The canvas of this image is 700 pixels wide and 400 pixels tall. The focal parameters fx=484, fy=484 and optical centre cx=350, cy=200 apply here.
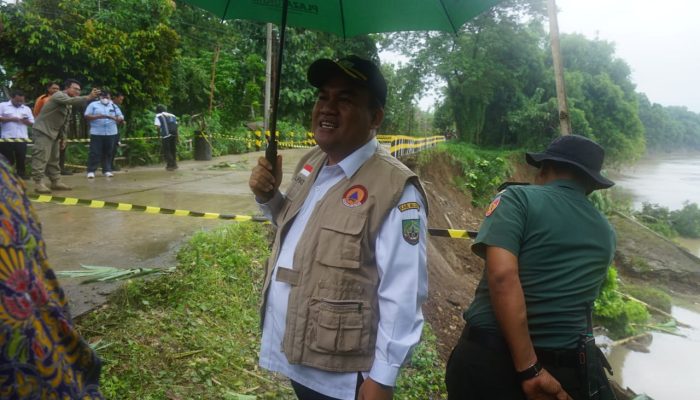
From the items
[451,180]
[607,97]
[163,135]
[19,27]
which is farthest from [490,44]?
[19,27]

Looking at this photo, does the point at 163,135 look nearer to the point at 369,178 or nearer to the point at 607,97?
the point at 369,178

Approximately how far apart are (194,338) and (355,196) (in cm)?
239

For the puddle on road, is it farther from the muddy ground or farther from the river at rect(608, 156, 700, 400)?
the muddy ground

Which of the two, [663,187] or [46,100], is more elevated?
[46,100]

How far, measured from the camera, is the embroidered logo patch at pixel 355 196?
5.50 ft

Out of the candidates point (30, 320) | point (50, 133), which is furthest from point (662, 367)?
point (50, 133)

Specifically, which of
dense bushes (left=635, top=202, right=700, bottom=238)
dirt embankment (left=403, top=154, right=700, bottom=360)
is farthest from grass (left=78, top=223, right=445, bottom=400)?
dense bushes (left=635, top=202, right=700, bottom=238)

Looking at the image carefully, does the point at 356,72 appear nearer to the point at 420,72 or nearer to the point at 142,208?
the point at 142,208

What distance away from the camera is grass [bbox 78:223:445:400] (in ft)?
9.96

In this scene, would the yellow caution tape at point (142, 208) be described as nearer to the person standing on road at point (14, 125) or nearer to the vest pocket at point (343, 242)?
the person standing on road at point (14, 125)

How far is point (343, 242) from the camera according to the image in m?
1.63

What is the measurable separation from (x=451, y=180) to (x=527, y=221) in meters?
14.1

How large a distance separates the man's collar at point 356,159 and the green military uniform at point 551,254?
0.62 m

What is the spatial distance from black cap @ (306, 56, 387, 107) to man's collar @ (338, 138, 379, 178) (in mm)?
200
